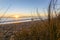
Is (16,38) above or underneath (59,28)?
underneath

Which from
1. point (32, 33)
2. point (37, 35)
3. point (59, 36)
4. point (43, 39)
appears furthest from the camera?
point (32, 33)

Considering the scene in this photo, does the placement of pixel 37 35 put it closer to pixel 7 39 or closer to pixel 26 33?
pixel 26 33

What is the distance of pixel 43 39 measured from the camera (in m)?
2.38

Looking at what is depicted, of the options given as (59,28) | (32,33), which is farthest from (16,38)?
(59,28)

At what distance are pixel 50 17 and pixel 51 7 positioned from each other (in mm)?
111

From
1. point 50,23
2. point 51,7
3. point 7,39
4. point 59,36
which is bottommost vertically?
point 7,39

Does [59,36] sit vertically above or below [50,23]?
below

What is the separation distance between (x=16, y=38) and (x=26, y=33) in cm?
21

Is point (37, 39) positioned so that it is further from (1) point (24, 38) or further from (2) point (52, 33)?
(2) point (52, 33)

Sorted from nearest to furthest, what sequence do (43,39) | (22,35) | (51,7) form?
(51,7) < (43,39) < (22,35)

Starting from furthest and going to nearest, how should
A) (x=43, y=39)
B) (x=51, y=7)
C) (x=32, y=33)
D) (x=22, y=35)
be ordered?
(x=22, y=35) → (x=32, y=33) → (x=43, y=39) → (x=51, y=7)

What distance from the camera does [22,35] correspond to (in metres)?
3.02

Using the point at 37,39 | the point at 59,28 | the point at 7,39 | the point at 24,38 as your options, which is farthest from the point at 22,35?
the point at 59,28

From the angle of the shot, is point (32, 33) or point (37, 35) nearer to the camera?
point (37, 35)
